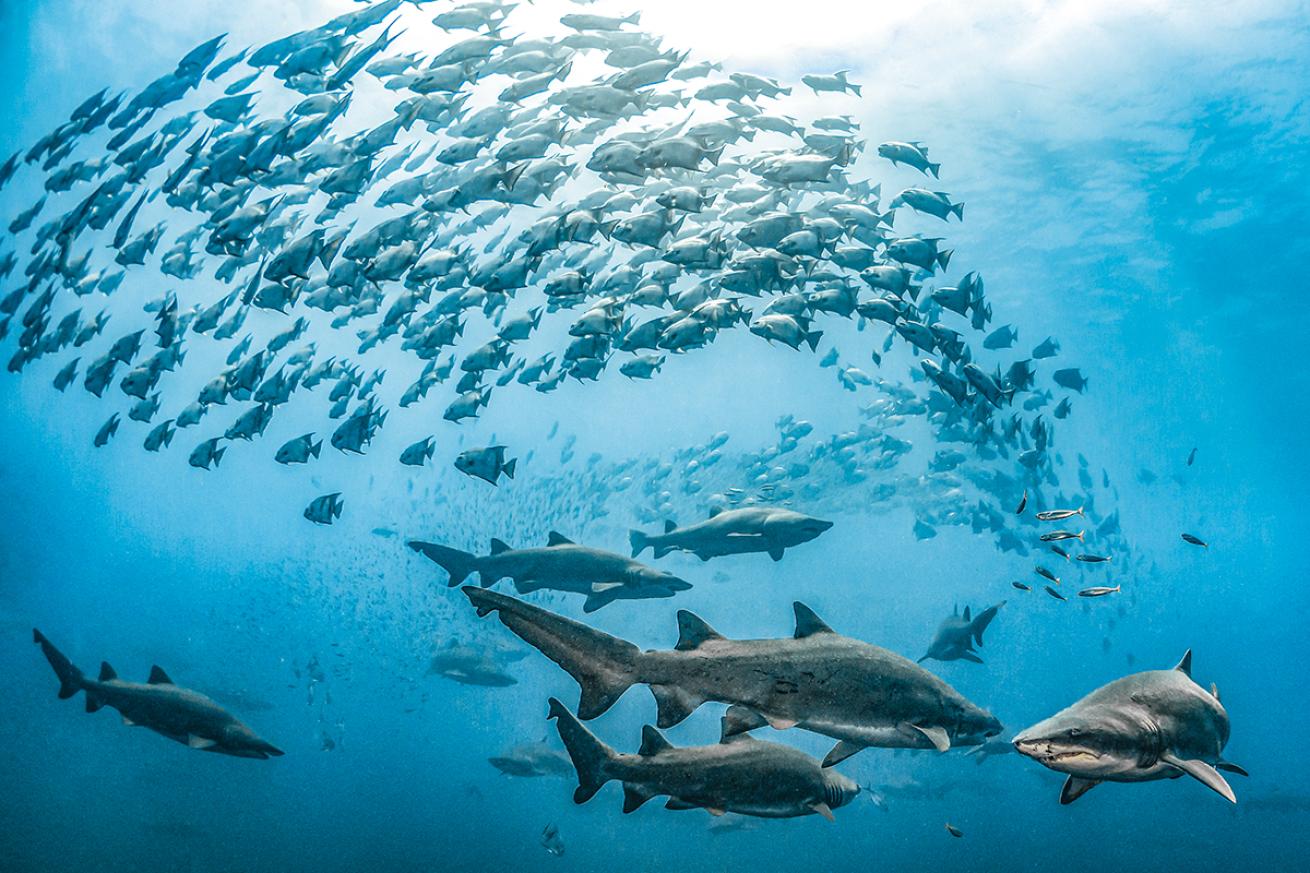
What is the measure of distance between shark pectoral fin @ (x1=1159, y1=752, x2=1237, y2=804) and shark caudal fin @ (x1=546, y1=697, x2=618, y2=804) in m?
2.72

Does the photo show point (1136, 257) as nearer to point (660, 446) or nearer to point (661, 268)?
point (661, 268)

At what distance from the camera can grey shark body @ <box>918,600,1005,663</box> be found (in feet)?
37.1

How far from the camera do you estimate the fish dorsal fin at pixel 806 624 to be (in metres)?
4.04

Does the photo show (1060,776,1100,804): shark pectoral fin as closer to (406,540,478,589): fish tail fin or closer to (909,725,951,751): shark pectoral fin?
(909,725,951,751): shark pectoral fin

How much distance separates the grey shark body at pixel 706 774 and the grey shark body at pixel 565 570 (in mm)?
3629

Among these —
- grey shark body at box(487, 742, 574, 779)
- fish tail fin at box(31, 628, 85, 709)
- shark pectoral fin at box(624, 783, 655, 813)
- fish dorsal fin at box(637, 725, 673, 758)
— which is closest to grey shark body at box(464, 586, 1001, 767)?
fish dorsal fin at box(637, 725, 673, 758)

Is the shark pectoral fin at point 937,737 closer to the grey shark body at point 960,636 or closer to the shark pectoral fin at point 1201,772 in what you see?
the shark pectoral fin at point 1201,772

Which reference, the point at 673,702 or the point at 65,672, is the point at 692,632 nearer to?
the point at 673,702

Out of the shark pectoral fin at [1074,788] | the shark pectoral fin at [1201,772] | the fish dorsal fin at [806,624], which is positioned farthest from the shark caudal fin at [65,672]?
the shark pectoral fin at [1201,772]

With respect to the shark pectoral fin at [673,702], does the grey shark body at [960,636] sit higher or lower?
lower

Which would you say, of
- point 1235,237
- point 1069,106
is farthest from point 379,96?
point 1235,237


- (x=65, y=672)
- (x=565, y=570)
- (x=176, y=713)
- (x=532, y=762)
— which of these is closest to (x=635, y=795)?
(x=565, y=570)

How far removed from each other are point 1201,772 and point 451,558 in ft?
23.9

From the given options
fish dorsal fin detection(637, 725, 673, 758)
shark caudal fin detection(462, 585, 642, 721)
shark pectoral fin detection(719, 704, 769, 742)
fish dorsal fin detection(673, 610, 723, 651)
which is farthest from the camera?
fish dorsal fin detection(637, 725, 673, 758)
